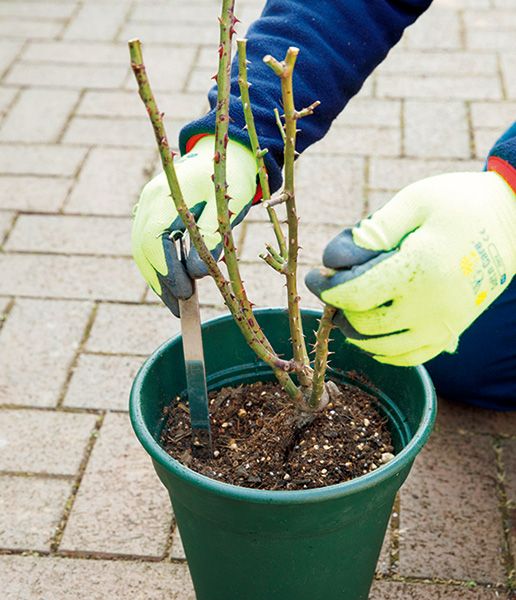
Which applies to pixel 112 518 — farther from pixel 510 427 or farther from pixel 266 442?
pixel 510 427

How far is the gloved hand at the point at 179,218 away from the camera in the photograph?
150 centimetres

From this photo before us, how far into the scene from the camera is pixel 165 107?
3.49m

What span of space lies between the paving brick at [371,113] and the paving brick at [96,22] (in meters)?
1.13

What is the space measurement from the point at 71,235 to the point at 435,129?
1335 mm

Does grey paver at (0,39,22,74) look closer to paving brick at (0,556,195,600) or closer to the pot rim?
paving brick at (0,556,195,600)

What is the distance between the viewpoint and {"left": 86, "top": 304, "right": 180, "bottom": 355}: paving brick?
2.45 metres

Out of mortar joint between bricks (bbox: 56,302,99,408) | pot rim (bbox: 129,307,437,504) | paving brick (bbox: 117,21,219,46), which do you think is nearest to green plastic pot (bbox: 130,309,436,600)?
pot rim (bbox: 129,307,437,504)

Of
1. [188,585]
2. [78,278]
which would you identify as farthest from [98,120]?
[188,585]

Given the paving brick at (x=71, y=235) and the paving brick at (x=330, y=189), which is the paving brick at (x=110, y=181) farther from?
the paving brick at (x=330, y=189)

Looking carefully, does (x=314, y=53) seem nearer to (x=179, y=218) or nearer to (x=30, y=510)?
(x=179, y=218)

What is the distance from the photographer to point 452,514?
1991mm

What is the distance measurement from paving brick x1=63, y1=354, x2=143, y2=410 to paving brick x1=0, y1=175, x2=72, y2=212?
76 centimetres

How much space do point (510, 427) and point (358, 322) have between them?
1.00 meters

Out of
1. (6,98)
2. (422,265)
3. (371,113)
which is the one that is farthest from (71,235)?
(422,265)
